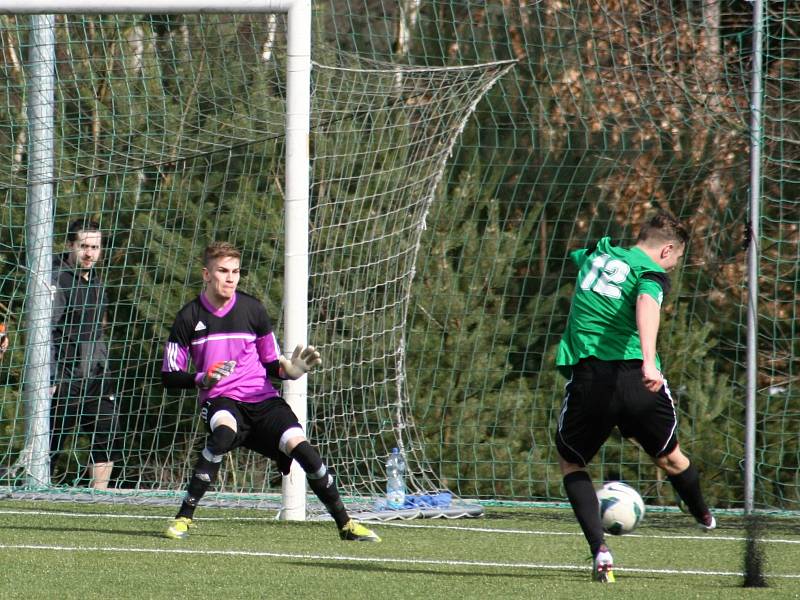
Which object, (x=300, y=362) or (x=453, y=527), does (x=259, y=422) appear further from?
(x=453, y=527)

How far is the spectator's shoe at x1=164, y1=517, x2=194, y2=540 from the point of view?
247 inches

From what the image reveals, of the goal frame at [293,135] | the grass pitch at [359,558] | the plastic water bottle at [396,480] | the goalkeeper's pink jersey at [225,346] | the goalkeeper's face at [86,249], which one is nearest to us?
the grass pitch at [359,558]

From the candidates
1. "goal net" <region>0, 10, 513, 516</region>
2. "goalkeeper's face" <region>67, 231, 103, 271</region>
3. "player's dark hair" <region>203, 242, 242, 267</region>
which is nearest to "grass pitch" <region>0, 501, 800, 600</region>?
"goal net" <region>0, 10, 513, 516</region>

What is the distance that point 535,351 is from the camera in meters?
9.66

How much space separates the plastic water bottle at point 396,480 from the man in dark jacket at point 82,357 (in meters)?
1.90

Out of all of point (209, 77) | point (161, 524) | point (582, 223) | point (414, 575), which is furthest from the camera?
point (582, 223)

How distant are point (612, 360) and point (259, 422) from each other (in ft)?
6.59

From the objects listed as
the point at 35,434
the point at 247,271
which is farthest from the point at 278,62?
the point at 35,434

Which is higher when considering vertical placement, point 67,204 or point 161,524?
point 67,204

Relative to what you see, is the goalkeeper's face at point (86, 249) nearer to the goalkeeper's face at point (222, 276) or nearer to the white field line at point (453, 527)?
the white field line at point (453, 527)

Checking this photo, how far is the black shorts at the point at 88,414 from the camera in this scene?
8672 mm

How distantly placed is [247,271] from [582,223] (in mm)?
2634

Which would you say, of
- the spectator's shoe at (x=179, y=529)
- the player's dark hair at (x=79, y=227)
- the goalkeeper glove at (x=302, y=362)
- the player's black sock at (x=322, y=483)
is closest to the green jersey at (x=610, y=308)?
the goalkeeper glove at (x=302, y=362)

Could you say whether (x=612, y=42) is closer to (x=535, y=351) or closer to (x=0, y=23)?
(x=535, y=351)
